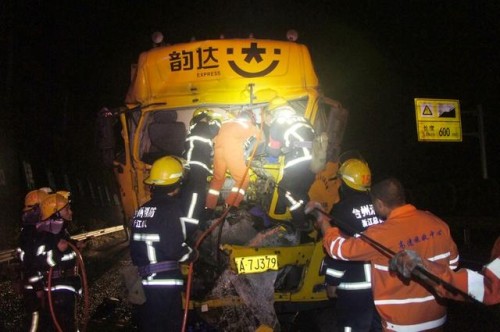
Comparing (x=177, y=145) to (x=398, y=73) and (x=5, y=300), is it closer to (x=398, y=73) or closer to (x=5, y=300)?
(x=5, y=300)

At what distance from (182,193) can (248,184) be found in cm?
84

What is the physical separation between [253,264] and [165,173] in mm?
1192

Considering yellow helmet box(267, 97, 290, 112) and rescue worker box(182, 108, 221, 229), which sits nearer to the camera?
rescue worker box(182, 108, 221, 229)

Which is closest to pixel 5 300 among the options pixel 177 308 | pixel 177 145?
pixel 177 145

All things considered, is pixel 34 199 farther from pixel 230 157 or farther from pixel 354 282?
pixel 354 282

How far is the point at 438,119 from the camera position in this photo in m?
15.3

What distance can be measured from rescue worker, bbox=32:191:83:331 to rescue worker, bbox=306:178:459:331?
113 inches

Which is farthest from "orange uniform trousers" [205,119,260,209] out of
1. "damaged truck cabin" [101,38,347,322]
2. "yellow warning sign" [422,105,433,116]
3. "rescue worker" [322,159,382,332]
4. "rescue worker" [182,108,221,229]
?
"yellow warning sign" [422,105,433,116]

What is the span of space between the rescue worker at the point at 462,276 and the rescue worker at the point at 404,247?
277mm

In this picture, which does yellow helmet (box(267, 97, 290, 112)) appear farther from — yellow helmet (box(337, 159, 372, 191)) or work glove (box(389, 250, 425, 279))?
work glove (box(389, 250, 425, 279))

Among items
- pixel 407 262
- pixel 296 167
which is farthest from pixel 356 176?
pixel 407 262

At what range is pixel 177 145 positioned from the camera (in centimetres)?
609

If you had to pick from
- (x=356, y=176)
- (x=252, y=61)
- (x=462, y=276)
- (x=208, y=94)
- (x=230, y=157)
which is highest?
(x=252, y=61)

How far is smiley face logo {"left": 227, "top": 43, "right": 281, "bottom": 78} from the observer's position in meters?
5.84
